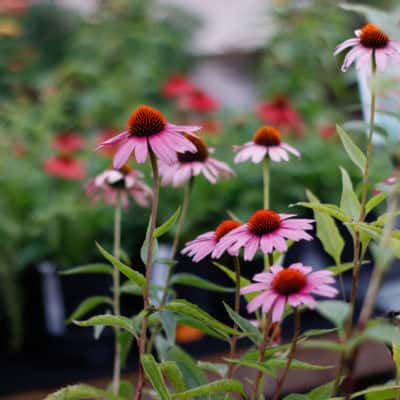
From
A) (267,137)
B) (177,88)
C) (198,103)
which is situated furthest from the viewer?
(177,88)

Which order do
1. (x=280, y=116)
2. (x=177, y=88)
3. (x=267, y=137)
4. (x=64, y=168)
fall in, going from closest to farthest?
1. (x=267, y=137)
2. (x=64, y=168)
3. (x=280, y=116)
4. (x=177, y=88)

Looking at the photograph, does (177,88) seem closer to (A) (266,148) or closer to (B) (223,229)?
(A) (266,148)

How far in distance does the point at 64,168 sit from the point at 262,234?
3.07 ft

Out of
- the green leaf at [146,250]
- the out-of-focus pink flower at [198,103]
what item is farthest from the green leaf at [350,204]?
the out-of-focus pink flower at [198,103]

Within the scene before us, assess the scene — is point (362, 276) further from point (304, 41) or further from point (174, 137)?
point (174, 137)

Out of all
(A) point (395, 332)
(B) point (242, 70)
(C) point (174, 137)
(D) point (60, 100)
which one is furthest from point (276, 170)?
(B) point (242, 70)

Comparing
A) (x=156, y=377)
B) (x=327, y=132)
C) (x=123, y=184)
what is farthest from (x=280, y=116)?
(x=156, y=377)

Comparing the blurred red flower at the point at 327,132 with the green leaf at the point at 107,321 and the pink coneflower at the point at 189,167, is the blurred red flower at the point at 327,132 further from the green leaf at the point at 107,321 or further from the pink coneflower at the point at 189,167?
the green leaf at the point at 107,321

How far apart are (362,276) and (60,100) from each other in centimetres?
75

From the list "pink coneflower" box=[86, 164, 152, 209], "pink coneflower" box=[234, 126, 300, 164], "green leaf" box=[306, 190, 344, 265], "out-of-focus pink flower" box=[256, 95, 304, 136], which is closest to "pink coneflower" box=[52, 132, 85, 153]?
"out-of-focus pink flower" box=[256, 95, 304, 136]

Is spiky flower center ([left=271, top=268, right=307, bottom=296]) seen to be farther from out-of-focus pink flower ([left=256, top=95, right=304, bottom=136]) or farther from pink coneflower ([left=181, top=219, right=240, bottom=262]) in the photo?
out-of-focus pink flower ([left=256, top=95, right=304, bottom=136])

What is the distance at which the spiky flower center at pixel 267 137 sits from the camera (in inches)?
21.6

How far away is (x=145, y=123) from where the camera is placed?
427 millimetres

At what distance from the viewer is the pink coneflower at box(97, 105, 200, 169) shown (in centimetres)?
40
